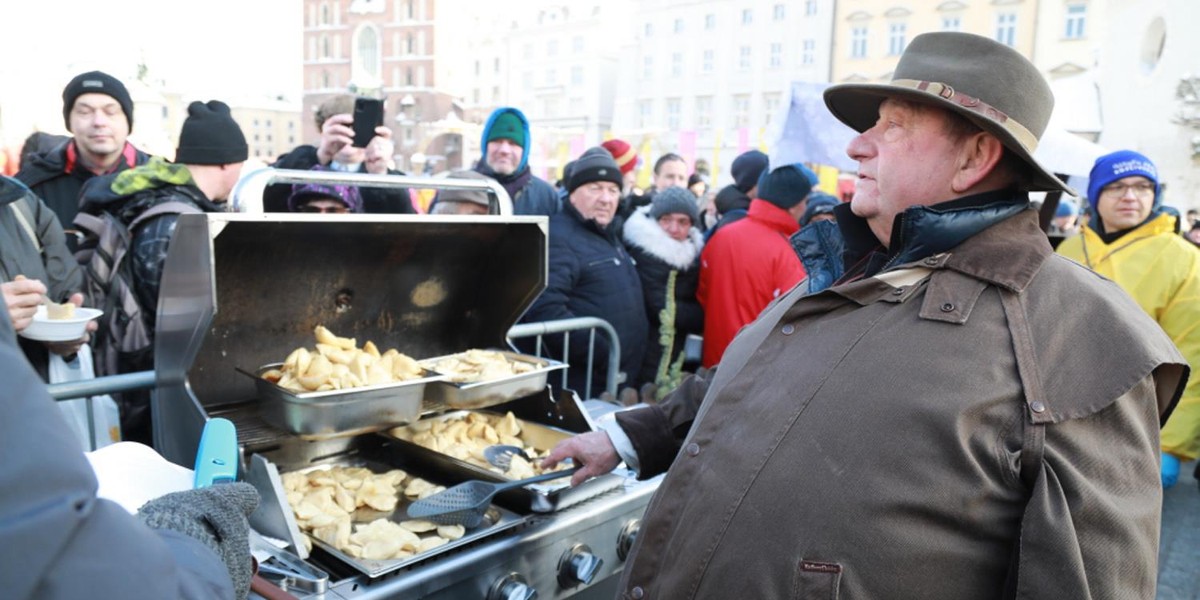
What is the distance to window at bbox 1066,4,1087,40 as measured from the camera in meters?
30.9

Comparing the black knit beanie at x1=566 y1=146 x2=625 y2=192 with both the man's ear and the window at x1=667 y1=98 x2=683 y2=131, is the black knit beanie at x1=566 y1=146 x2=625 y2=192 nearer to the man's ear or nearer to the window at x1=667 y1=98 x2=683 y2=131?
the man's ear

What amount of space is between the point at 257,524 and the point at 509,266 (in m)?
1.32

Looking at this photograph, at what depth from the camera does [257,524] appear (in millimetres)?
1929

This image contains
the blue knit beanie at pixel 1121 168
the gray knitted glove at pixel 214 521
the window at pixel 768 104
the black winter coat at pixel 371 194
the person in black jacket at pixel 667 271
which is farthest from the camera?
the window at pixel 768 104

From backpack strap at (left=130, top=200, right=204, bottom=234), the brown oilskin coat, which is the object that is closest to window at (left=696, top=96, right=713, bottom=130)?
backpack strap at (left=130, top=200, right=204, bottom=234)

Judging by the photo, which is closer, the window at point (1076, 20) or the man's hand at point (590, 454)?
the man's hand at point (590, 454)

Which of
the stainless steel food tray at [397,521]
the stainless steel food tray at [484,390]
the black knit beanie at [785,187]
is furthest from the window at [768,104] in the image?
the stainless steel food tray at [397,521]

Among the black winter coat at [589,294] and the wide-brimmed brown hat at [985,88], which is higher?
the wide-brimmed brown hat at [985,88]

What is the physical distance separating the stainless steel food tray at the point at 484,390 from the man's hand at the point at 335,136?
1690mm

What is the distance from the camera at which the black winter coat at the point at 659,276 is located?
447 cm

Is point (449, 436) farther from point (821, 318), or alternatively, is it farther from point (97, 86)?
point (97, 86)

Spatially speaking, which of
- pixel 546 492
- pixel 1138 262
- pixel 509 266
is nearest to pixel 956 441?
pixel 546 492

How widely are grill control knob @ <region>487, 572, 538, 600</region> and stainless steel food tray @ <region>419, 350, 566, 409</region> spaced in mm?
641

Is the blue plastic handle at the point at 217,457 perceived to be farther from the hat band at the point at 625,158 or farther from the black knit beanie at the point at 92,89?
the hat band at the point at 625,158
